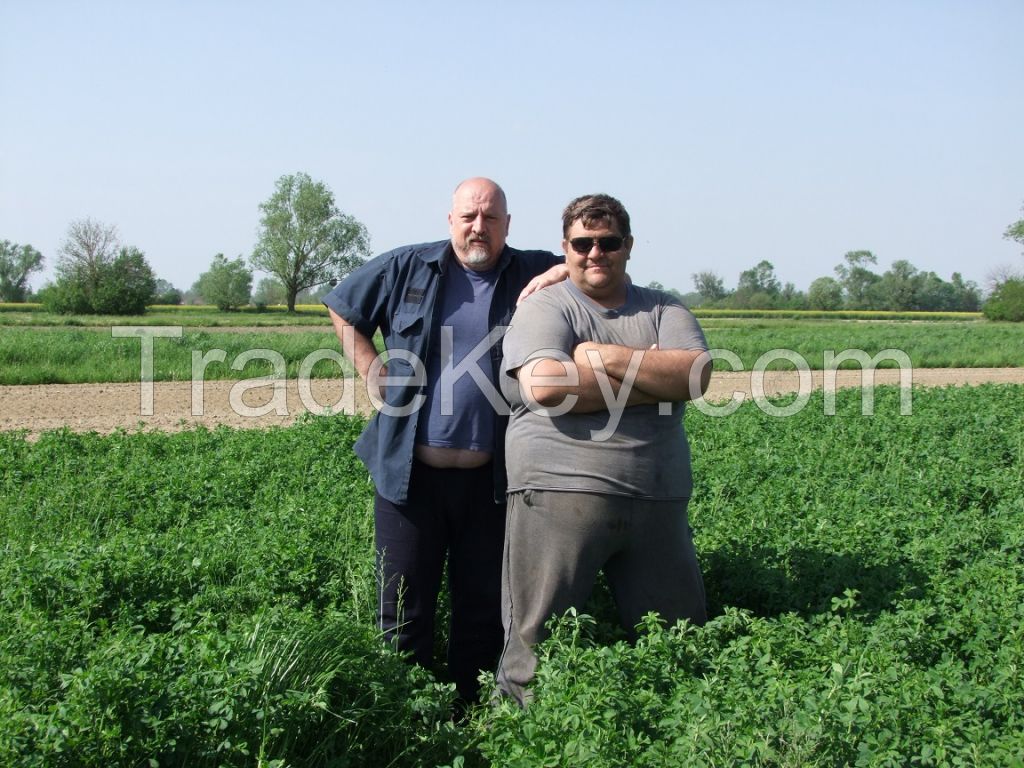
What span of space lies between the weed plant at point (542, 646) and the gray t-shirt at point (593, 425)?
514 millimetres

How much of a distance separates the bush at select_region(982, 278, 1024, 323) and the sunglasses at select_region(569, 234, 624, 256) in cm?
5742

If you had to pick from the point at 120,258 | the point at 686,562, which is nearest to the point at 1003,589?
the point at 686,562

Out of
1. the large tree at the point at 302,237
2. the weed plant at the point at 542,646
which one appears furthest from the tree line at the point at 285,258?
the weed plant at the point at 542,646

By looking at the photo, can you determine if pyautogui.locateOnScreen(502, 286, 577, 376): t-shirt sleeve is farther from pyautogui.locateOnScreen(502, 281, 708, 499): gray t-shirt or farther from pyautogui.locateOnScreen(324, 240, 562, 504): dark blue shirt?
pyautogui.locateOnScreen(324, 240, 562, 504): dark blue shirt

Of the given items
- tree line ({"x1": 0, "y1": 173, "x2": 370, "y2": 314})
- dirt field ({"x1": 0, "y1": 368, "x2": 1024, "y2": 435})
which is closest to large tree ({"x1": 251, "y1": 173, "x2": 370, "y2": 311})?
tree line ({"x1": 0, "y1": 173, "x2": 370, "y2": 314})

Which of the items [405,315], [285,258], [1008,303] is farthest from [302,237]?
[405,315]

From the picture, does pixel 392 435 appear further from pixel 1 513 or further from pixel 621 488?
pixel 1 513

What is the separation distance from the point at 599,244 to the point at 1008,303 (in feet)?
192

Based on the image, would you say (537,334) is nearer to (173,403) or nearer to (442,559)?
(442,559)

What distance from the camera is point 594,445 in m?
3.47

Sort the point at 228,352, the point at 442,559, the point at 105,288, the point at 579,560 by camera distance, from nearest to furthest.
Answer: the point at 579,560, the point at 442,559, the point at 228,352, the point at 105,288

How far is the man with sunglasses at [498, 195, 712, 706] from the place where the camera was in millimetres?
3434

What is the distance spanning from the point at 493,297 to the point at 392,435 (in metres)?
0.71

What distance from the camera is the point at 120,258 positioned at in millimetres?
53500
